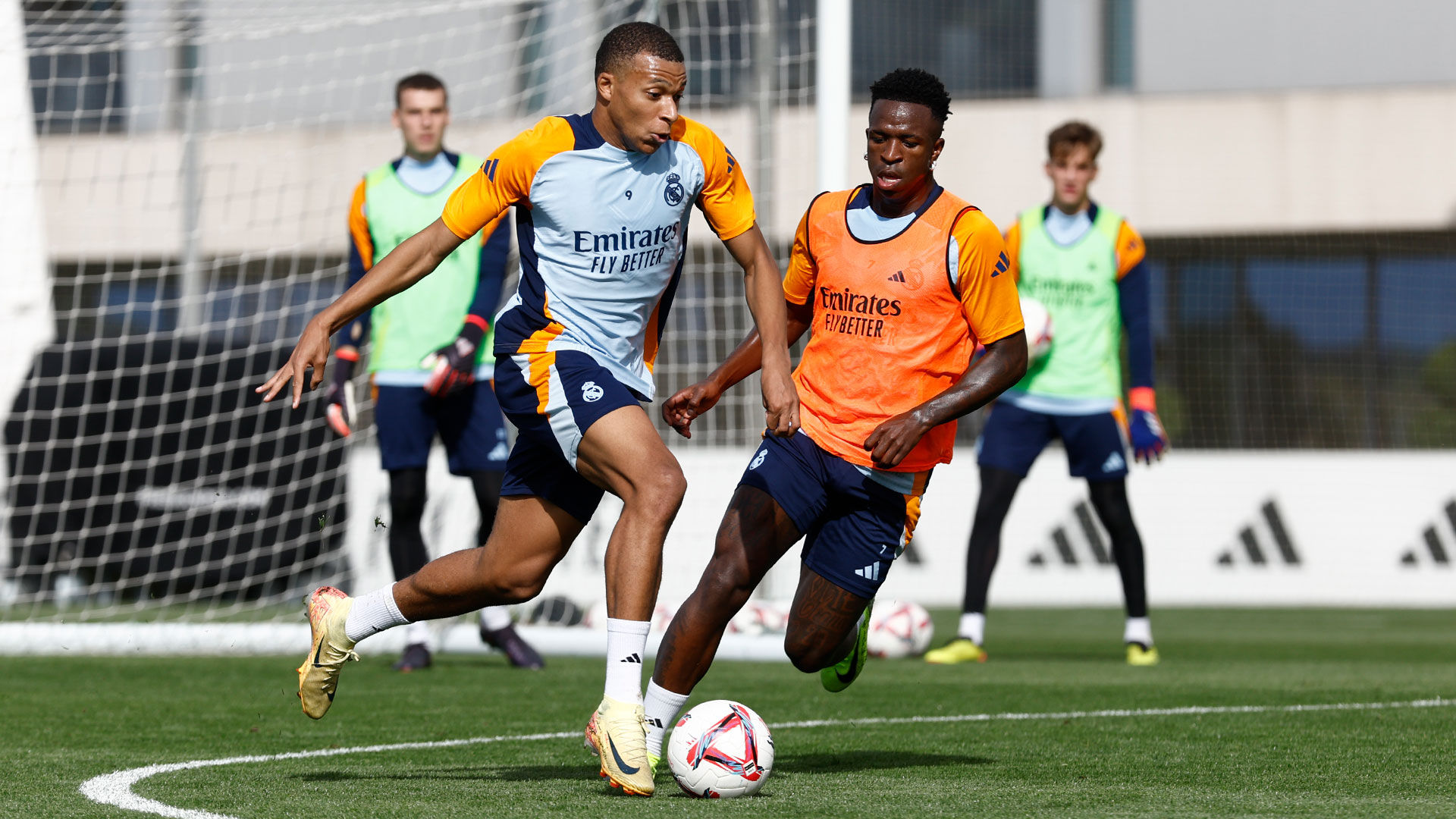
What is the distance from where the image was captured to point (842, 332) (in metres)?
5.36

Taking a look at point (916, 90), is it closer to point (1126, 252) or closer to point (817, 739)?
point (817, 739)

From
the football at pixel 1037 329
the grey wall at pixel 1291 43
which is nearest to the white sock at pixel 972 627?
the football at pixel 1037 329

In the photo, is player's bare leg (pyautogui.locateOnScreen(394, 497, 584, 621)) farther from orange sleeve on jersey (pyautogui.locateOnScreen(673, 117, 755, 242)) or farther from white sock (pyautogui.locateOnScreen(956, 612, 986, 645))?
white sock (pyautogui.locateOnScreen(956, 612, 986, 645))

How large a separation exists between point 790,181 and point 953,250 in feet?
34.3

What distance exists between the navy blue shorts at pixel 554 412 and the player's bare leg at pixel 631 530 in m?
0.05

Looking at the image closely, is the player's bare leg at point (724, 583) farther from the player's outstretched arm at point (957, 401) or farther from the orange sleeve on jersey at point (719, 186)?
the orange sleeve on jersey at point (719, 186)

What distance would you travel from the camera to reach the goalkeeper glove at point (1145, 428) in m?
8.84

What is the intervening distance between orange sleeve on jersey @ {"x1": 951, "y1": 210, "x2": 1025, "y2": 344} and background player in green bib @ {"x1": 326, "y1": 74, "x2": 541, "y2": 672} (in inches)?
123

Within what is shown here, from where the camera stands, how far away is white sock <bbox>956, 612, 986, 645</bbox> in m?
8.94

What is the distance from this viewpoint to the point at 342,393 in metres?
8.20

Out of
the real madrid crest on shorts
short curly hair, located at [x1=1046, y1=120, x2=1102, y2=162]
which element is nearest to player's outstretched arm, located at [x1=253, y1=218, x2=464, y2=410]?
the real madrid crest on shorts

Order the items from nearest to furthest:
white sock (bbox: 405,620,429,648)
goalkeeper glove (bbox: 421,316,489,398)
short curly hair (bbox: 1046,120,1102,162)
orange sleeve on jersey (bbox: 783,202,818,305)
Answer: orange sleeve on jersey (bbox: 783,202,818,305) < goalkeeper glove (bbox: 421,316,489,398) < white sock (bbox: 405,620,429,648) < short curly hair (bbox: 1046,120,1102,162)

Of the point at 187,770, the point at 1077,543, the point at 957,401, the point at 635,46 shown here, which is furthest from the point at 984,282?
the point at 1077,543

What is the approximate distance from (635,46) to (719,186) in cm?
45
